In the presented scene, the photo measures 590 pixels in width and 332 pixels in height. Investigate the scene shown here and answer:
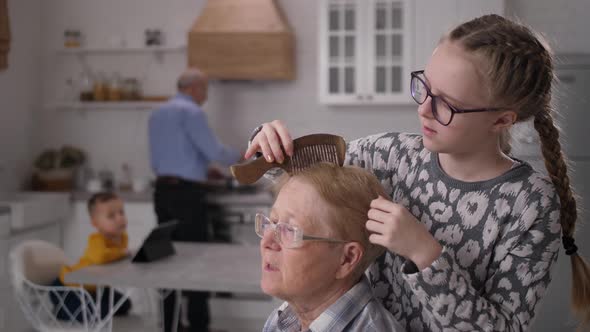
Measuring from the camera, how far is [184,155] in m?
4.09

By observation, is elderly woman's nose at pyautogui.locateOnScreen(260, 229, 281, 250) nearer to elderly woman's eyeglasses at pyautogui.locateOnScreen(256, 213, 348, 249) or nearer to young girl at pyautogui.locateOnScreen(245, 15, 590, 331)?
elderly woman's eyeglasses at pyautogui.locateOnScreen(256, 213, 348, 249)

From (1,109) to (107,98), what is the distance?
0.70 meters

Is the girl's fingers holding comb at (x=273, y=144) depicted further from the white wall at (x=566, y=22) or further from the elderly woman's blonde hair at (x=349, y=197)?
the white wall at (x=566, y=22)

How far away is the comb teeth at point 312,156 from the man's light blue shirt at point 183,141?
2.88 metres

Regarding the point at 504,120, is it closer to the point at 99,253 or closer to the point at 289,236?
the point at 289,236

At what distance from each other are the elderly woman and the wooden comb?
0.08 feet

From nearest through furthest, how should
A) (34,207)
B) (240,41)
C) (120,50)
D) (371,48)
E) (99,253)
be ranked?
(99,253) → (34,207) → (371,48) → (240,41) → (120,50)

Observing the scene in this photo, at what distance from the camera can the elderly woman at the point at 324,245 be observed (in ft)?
3.77

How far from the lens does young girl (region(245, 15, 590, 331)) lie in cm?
98

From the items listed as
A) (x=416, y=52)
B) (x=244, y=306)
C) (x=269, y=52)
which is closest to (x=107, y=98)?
(x=269, y=52)

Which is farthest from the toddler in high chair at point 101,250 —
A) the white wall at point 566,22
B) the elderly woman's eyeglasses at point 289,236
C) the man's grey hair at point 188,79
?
the white wall at point 566,22

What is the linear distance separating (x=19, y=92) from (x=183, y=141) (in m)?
1.58

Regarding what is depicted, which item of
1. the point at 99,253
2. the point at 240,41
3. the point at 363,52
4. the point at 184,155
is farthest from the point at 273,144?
the point at 240,41

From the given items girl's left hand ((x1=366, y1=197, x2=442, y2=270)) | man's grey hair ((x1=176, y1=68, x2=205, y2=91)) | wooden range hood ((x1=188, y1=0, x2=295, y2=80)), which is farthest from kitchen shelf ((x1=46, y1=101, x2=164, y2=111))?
girl's left hand ((x1=366, y1=197, x2=442, y2=270))
